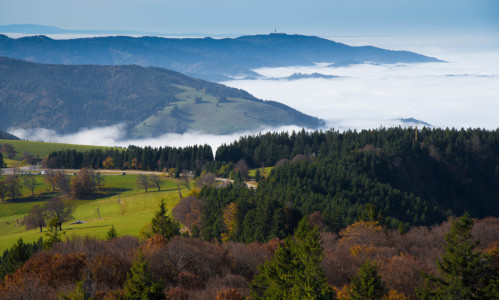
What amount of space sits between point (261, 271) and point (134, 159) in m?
155

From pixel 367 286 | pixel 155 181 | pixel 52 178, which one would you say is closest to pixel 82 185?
pixel 52 178

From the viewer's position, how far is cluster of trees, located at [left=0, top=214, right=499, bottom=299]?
36.8 meters

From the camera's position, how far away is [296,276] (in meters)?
38.3

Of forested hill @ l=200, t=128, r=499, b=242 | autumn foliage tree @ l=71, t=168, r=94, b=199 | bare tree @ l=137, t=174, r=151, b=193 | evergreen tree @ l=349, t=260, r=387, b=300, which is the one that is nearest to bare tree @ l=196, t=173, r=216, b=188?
forested hill @ l=200, t=128, r=499, b=242

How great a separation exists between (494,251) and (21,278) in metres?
53.7

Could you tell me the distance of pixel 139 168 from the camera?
19088cm

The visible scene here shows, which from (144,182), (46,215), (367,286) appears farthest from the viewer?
(144,182)

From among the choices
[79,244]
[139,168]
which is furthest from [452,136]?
[79,244]

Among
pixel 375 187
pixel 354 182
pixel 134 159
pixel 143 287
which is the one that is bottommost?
pixel 375 187

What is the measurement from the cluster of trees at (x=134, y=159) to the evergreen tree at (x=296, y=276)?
14626 cm

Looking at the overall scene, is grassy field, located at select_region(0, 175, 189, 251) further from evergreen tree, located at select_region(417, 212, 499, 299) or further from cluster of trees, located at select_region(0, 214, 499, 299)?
evergreen tree, located at select_region(417, 212, 499, 299)

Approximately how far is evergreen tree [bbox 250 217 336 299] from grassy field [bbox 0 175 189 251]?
5391 cm

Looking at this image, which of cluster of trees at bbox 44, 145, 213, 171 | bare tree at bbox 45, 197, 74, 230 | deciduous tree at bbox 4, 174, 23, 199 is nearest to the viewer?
bare tree at bbox 45, 197, 74, 230

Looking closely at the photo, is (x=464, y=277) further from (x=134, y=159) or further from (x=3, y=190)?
(x=134, y=159)
